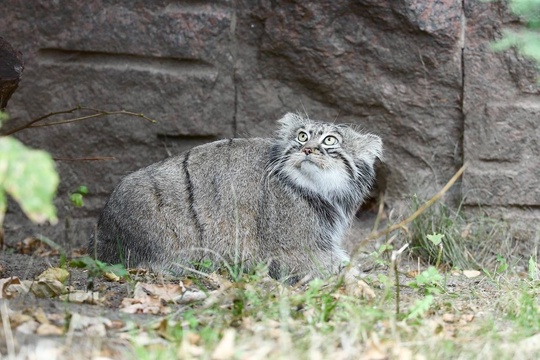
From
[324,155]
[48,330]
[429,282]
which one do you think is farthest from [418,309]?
[324,155]

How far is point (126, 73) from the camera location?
231 inches

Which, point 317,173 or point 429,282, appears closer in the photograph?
point 429,282

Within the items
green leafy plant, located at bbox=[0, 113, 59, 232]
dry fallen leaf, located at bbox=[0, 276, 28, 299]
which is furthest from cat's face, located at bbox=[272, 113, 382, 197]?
green leafy plant, located at bbox=[0, 113, 59, 232]

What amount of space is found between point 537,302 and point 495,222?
5.37 feet

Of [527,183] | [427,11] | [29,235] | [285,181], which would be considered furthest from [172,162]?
[527,183]

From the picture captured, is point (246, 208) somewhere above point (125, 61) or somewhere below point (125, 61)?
below

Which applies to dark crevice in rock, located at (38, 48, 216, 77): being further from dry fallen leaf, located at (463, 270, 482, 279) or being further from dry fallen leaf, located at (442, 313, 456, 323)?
dry fallen leaf, located at (442, 313, 456, 323)

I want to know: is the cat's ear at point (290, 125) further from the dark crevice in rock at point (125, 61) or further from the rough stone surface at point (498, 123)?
the rough stone surface at point (498, 123)

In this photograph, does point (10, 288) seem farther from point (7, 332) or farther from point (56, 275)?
point (7, 332)

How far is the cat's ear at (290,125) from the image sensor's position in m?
5.12

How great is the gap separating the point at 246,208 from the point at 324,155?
1.86 feet

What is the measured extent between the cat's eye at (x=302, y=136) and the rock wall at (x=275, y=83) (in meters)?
0.96

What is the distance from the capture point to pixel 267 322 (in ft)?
11.2

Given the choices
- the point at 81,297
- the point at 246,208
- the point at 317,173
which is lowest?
the point at 81,297
